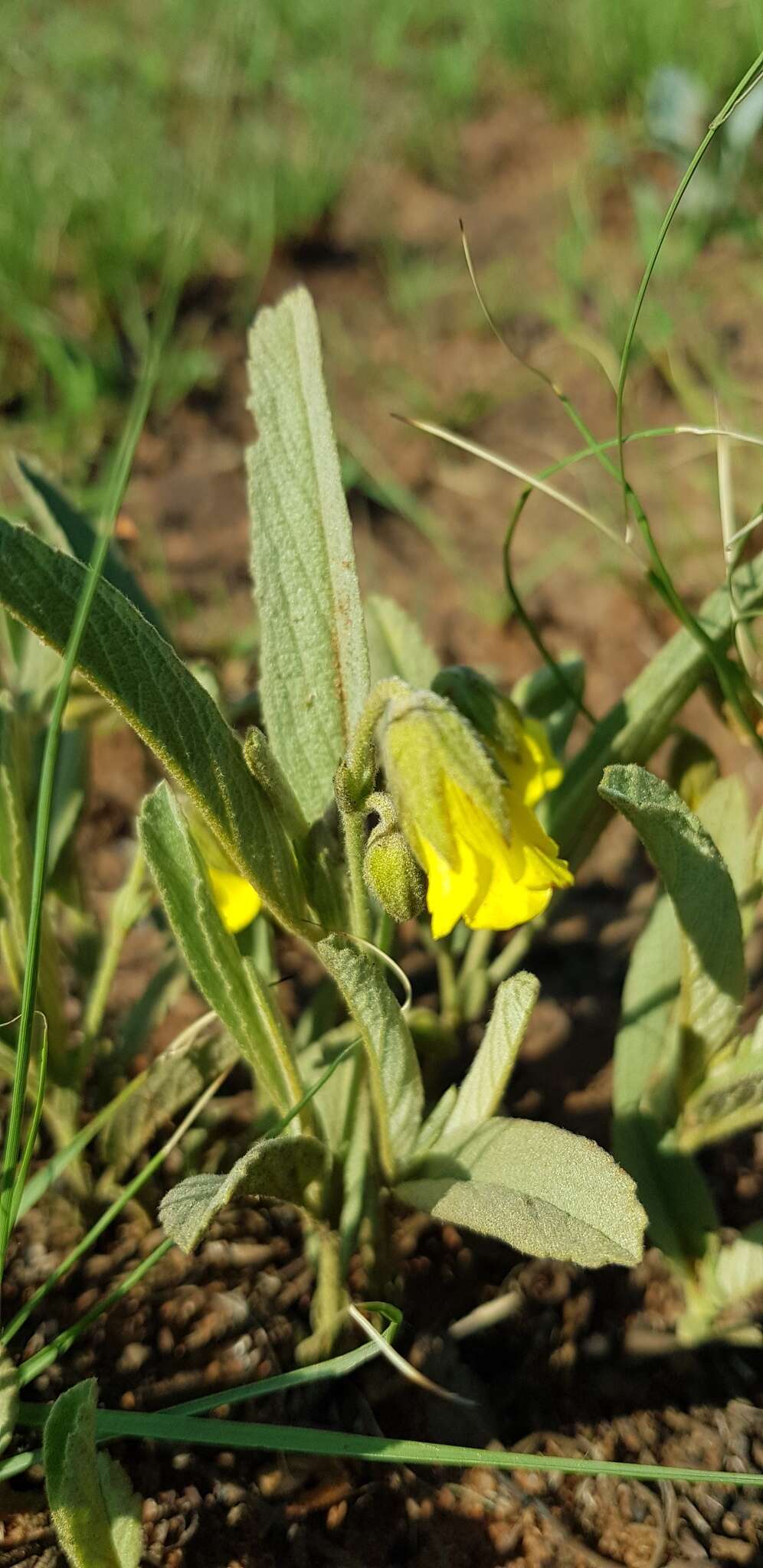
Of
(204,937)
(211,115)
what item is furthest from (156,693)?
(211,115)

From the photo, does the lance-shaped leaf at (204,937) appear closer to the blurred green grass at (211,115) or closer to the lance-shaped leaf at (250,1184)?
the lance-shaped leaf at (250,1184)

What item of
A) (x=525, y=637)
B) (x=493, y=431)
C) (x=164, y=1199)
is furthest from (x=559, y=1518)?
(x=493, y=431)

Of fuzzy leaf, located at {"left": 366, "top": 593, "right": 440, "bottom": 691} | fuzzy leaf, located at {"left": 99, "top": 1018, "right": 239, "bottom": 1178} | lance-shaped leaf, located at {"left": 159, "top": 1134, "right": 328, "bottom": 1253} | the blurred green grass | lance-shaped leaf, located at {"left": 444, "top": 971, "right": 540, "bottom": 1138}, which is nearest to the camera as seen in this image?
lance-shaped leaf, located at {"left": 159, "top": 1134, "right": 328, "bottom": 1253}

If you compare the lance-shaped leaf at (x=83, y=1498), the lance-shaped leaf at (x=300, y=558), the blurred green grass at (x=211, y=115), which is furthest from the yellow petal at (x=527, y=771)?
the blurred green grass at (x=211, y=115)

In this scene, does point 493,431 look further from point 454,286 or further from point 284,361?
point 284,361

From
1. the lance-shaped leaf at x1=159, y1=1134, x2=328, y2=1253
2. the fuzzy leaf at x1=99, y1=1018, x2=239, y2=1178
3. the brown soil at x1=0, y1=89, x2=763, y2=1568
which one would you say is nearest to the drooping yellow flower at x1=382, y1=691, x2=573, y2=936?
the lance-shaped leaf at x1=159, y1=1134, x2=328, y2=1253

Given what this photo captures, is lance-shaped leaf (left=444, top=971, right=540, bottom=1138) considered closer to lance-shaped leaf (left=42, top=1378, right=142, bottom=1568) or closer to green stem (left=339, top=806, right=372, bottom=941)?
green stem (left=339, top=806, right=372, bottom=941)

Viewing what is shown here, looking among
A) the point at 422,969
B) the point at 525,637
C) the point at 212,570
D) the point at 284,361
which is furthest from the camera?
the point at 212,570
